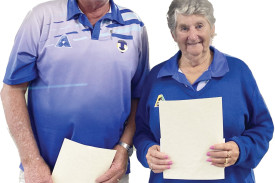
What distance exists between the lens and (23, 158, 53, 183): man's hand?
1.66 meters

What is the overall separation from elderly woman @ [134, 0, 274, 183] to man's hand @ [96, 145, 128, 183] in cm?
13

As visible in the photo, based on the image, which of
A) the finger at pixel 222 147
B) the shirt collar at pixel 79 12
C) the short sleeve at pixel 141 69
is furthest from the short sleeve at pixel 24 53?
the finger at pixel 222 147

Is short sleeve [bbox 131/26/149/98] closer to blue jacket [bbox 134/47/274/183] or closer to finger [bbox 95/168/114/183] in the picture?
blue jacket [bbox 134/47/274/183]

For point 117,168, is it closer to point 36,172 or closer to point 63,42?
point 36,172

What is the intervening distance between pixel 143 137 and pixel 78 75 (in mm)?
423

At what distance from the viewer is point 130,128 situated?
6.00 ft

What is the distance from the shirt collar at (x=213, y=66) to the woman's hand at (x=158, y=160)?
350 mm

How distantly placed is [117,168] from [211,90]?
582 millimetres

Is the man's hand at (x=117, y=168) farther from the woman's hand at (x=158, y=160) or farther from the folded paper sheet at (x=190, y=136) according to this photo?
the folded paper sheet at (x=190, y=136)

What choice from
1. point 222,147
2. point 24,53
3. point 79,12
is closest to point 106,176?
point 222,147

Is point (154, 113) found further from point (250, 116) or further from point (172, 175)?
point (250, 116)

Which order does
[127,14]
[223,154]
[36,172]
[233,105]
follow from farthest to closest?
[127,14], [36,172], [233,105], [223,154]

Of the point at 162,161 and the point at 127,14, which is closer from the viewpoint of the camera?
the point at 162,161

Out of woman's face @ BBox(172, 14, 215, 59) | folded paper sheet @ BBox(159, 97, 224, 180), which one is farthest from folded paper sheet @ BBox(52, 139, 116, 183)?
woman's face @ BBox(172, 14, 215, 59)
